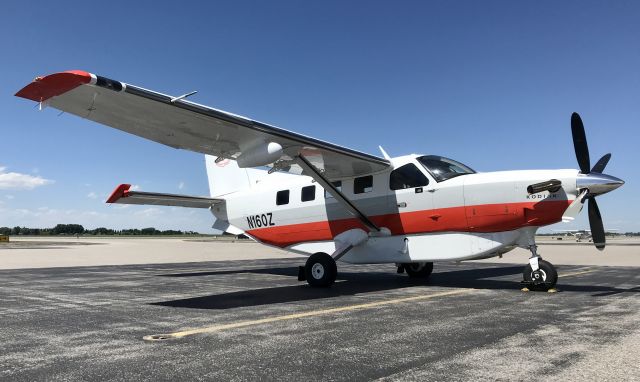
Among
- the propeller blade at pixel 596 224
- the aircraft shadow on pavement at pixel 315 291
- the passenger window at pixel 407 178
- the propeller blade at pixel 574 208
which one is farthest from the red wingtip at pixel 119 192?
the propeller blade at pixel 596 224

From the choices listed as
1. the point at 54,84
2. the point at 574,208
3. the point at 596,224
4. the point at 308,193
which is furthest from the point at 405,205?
the point at 54,84

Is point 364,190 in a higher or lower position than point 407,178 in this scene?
lower

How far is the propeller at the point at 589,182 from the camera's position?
364 inches

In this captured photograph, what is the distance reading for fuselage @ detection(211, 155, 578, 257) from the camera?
32.3ft

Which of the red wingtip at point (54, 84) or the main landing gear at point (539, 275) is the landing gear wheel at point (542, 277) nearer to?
the main landing gear at point (539, 275)

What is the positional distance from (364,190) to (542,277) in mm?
5060

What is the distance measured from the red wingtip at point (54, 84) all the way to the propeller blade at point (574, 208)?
9693 mm

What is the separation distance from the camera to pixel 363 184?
12.7m

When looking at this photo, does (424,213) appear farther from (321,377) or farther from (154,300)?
(321,377)

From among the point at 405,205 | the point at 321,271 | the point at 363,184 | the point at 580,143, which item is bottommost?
the point at 321,271

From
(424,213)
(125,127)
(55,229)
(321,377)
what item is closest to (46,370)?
(321,377)

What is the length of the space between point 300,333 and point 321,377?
6.20ft

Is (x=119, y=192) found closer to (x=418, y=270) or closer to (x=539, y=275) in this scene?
(x=418, y=270)

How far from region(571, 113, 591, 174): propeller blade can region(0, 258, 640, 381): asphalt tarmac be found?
2.85 metres
